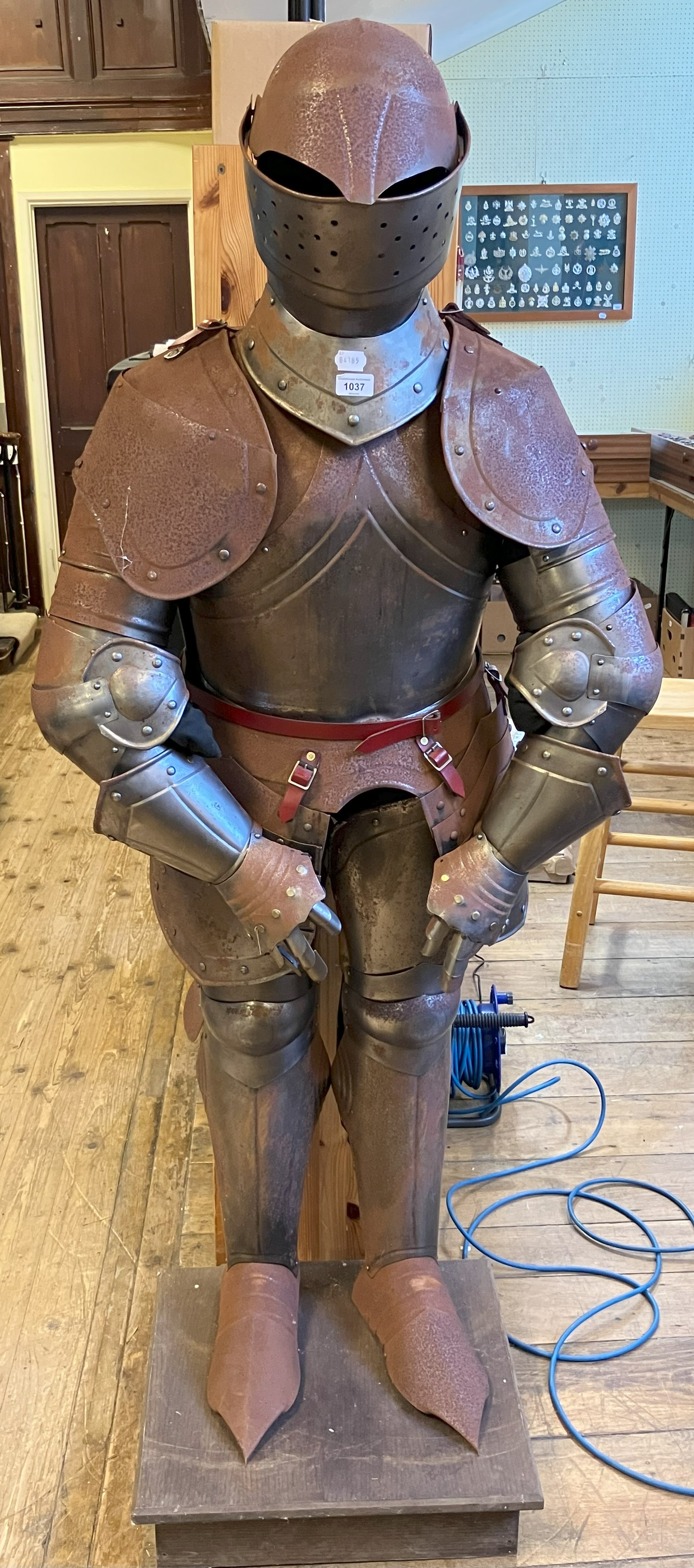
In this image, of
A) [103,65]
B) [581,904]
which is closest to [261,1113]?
[581,904]

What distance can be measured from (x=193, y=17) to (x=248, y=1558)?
515cm

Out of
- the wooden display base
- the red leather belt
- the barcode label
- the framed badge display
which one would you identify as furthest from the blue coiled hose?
the framed badge display

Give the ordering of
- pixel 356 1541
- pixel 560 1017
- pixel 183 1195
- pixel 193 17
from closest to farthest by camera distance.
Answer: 1. pixel 356 1541
2. pixel 183 1195
3. pixel 560 1017
4. pixel 193 17

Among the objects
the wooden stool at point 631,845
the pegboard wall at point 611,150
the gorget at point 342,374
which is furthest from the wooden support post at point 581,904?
the pegboard wall at point 611,150

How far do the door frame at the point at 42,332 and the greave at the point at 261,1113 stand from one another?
3.69 metres

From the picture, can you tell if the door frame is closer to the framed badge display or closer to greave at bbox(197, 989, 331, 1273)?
the framed badge display

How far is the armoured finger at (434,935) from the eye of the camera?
1.19m

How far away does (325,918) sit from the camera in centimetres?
117

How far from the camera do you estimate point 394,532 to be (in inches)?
44.3

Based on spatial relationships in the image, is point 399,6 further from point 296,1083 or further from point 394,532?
point 296,1083

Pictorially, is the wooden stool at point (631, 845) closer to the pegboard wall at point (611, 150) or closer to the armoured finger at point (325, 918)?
Result: the armoured finger at point (325, 918)

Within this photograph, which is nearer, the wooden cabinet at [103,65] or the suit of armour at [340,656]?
the suit of armour at [340,656]

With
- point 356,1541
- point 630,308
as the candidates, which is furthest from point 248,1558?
point 630,308

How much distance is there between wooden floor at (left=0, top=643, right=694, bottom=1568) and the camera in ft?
4.38
